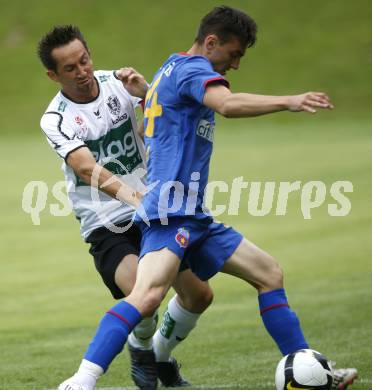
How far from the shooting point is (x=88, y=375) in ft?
18.1

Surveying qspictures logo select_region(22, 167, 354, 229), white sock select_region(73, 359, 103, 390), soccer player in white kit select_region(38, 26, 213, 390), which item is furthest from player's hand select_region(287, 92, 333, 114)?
qspictures logo select_region(22, 167, 354, 229)

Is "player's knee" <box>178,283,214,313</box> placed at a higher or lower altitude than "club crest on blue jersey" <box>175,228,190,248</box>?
lower

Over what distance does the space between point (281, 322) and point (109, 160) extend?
172cm

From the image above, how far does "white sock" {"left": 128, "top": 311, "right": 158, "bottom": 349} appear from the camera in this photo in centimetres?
686

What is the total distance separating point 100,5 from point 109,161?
48.1 metres

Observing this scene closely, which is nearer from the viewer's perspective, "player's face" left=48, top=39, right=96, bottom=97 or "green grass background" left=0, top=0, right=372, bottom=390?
"player's face" left=48, top=39, right=96, bottom=97

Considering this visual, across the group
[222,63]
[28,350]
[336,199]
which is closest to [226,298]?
[28,350]

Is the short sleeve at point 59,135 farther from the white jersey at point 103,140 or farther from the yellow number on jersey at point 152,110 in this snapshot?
the yellow number on jersey at point 152,110

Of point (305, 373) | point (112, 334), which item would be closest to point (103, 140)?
point (112, 334)

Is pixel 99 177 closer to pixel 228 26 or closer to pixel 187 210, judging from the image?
pixel 187 210

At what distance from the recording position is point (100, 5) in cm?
5366

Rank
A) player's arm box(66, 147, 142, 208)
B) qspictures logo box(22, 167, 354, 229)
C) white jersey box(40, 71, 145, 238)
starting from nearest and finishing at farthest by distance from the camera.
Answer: player's arm box(66, 147, 142, 208) → white jersey box(40, 71, 145, 238) → qspictures logo box(22, 167, 354, 229)

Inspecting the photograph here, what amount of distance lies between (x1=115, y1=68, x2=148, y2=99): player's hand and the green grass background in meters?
2.17

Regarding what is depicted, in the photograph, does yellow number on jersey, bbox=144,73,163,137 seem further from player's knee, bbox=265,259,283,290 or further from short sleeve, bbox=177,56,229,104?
player's knee, bbox=265,259,283,290
